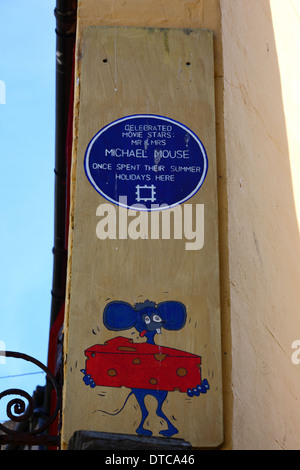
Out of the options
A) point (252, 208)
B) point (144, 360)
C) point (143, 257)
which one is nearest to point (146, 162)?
point (143, 257)

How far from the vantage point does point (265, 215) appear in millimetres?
3719

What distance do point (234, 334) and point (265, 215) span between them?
0.89 meters

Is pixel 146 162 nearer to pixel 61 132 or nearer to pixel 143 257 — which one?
pixel 143 257

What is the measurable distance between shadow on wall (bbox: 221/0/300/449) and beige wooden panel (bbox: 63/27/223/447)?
0.11m

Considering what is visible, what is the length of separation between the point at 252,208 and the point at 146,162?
0.64 meters

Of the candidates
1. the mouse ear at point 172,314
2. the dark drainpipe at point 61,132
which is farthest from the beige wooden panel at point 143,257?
the dark drainpipe at point 61,132

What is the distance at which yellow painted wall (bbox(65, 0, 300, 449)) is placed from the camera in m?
3.09

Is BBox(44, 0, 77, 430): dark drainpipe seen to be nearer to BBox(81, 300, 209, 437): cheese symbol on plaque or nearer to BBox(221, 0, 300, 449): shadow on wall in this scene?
BBox(221, 0, 300, 449): shadow on wall

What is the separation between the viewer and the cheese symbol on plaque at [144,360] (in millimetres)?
2916

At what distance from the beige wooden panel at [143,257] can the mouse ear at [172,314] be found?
0.07ft

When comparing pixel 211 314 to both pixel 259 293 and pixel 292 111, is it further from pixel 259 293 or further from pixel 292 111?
pixel 292 111

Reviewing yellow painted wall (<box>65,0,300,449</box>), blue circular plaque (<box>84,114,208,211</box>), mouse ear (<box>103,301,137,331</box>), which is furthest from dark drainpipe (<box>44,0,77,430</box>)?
mouse ear (<box>103,301,137,331</box>)

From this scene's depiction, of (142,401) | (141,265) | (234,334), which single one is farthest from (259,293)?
(142,401)

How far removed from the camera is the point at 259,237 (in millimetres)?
3566
